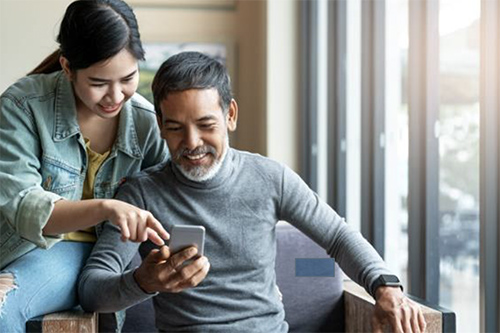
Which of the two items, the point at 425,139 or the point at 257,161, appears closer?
the point at 257,161

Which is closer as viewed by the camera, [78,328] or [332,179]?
[78,328]

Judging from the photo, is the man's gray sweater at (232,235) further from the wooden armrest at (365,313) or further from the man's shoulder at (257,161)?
the wooden armrest at (365,313)

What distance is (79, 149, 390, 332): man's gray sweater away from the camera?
2066 mm

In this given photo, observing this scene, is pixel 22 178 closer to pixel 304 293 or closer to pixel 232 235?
pixel 232 235

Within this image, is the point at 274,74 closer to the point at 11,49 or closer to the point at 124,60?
the point at 11,49

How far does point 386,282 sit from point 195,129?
0.58 metres

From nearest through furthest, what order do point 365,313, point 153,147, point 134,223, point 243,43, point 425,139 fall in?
point 134,223 → point 153,147 → point 365,313 → point 425,139 → point 243,43

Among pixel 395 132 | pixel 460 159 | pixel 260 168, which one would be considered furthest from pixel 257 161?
pixel 395 132

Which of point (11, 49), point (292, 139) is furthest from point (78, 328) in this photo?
point (11, 49)

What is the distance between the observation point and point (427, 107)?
2.98 m

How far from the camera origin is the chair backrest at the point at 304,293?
260 cm

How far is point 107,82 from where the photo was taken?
2014mm

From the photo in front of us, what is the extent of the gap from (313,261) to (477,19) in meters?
0.93

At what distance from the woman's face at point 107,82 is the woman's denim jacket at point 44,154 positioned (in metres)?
0.08
